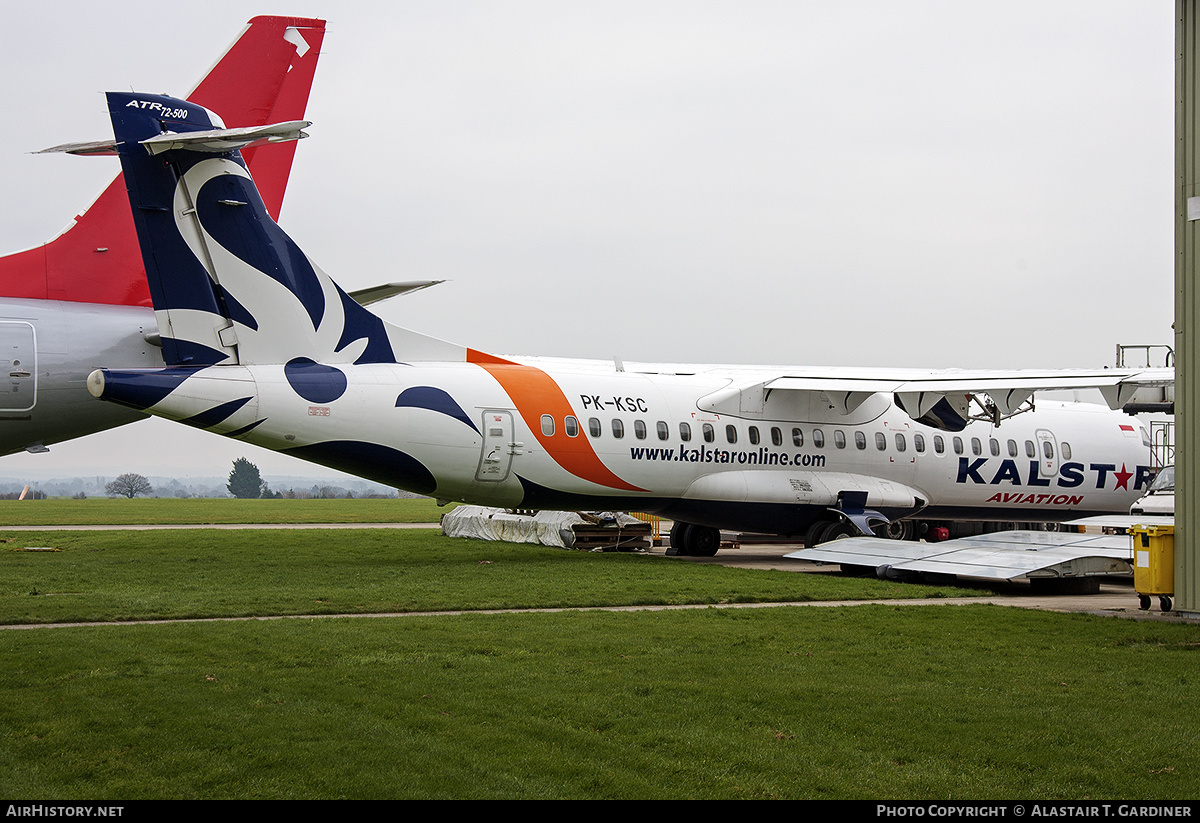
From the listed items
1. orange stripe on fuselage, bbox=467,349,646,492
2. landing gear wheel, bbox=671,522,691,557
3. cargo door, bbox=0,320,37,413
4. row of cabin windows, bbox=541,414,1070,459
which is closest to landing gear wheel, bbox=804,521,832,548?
row of cabin windows, bbox=541,414,1070,459

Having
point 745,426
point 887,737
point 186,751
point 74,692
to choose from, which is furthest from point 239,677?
point 745,426

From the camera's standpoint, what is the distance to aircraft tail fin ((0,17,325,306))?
629 inches

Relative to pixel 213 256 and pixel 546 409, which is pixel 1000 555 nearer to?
pixel 546 409

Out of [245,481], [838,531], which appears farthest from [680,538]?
[245,481]

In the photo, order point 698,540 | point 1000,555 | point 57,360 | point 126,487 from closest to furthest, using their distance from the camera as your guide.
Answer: point 57,360 → point 1000,555 → point 698,540 → point 126,487

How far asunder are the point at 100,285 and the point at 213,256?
70.8 inches

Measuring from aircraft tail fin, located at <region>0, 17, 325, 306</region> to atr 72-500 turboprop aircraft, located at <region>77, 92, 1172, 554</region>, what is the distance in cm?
119

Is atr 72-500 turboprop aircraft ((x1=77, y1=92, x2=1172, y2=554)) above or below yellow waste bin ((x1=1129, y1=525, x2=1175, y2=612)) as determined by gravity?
above

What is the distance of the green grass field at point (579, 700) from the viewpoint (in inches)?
239

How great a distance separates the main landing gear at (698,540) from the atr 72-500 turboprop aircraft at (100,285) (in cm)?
1197

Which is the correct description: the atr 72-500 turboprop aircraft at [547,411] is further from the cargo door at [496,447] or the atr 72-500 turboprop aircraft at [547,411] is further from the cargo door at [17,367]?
the cargo door at [17,367]

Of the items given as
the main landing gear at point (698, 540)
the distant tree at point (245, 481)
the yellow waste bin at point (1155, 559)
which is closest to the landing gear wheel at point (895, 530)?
the main landing gear at point (698, 540)

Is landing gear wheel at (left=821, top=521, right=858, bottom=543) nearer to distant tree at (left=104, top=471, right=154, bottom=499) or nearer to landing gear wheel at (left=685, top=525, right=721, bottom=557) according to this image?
landing gear wheel at (left=685, top=525, right=721, bottom=557)

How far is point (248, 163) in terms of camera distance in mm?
18344
